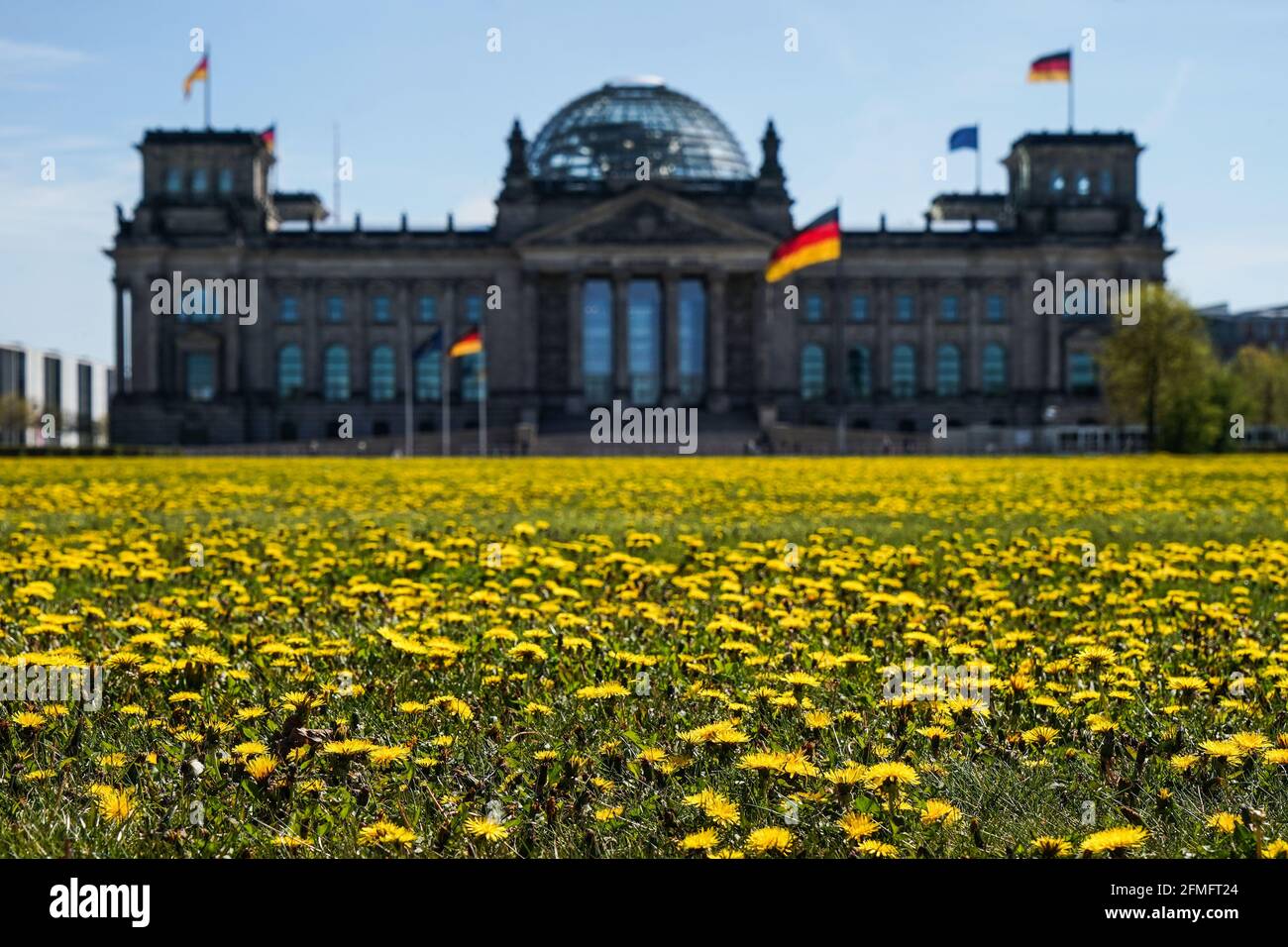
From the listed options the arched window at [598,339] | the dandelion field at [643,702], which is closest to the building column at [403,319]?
the arched window at [598,339]

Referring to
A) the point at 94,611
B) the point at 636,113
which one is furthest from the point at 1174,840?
the point at 636,113

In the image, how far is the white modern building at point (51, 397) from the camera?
134 meters

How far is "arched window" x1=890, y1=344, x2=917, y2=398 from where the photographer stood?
106688 millimetres

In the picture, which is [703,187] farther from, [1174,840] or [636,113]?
[1174,840]

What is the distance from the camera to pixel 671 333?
102 metres

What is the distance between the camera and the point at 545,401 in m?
103

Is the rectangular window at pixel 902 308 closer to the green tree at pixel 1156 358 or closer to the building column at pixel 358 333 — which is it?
the green tree at pixel 1156 358

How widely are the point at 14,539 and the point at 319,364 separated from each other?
311ft

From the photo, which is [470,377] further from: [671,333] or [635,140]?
[635,140]

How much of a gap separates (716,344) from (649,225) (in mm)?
10409

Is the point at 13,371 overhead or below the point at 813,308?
below

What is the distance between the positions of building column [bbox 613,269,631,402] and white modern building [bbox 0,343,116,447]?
60.2 meters

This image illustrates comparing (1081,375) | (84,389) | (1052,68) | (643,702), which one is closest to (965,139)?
(1052,68)

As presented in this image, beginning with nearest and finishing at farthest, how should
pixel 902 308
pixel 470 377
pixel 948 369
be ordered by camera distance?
pixel 470 377 < pixel 902 308 < pixel 948 369
